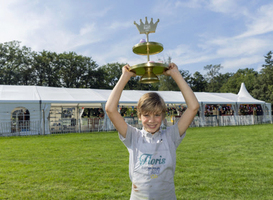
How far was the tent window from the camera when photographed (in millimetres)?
14124

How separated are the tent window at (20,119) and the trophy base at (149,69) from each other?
46.6ft

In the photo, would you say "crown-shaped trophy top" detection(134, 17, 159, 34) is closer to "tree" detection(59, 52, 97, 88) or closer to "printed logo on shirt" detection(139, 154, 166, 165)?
"printed logo on shirt" detection(139, 154, 166, 165)

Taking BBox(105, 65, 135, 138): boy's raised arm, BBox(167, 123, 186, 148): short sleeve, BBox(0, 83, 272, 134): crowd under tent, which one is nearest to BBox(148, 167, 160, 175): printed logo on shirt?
BBox(167, 123, 186, 148): short sleeve

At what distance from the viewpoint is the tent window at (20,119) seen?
14.1m

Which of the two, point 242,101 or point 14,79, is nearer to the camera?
point 242,101

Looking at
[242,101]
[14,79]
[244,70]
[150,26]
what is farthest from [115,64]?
[150,26]

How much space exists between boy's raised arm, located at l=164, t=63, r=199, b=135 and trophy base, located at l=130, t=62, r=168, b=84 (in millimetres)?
60

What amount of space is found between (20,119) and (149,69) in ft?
48.6

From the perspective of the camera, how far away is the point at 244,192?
3855 mm

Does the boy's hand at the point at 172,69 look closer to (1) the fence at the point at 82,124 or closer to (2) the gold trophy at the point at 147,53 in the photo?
(2) the gold trophy at the point at 147,53

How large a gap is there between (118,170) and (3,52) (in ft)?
139

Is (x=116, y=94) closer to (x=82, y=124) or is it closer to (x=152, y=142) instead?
(x=152, y=142)

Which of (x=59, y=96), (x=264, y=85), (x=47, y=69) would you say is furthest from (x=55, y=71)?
(x=264, y=85)

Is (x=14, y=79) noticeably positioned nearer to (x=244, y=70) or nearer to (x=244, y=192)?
(x=244, y=192)
